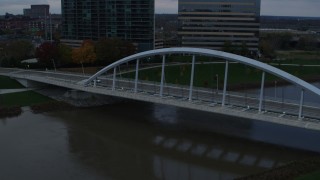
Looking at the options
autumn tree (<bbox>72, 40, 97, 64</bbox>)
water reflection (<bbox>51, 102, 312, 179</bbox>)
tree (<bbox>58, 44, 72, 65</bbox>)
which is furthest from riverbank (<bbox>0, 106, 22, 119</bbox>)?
tree (<bbox>58, 44, 72, 65</bbox>)

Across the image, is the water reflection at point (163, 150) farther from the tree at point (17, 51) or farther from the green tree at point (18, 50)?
the green tree at point (18, 50)

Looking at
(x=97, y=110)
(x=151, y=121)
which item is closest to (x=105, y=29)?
(x=97, y=110)

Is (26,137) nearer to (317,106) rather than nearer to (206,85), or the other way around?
(317,106)

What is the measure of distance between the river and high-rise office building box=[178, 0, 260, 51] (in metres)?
40.2

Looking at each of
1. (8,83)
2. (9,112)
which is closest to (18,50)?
(8,83)

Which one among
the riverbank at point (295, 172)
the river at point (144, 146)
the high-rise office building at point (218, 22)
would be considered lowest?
the river at point (144, 146)

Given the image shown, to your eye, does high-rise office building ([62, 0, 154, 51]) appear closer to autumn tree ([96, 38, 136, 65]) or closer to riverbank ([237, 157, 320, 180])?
autumn tree ([96, 38, 136, 65])

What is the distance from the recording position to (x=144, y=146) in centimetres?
2475

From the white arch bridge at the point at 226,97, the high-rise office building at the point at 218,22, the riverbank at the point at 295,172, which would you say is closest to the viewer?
the riverbank at the point at 295,172

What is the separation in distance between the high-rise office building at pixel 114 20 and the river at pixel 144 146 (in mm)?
29814

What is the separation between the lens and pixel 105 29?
62.8 m

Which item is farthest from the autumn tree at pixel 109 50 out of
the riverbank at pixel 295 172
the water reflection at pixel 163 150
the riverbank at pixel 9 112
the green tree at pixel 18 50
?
the riverbank at pixel 295 172

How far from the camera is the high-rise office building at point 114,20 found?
6069 centimetres

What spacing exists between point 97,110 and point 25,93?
7.48 meters
